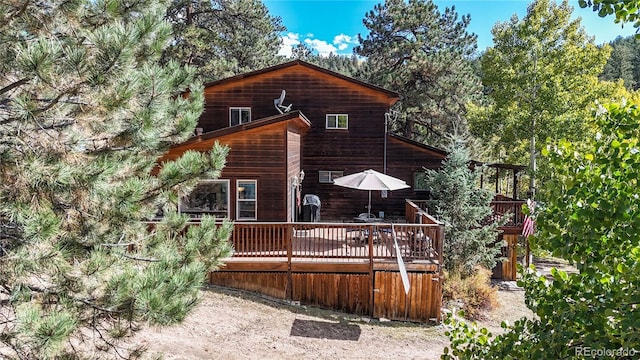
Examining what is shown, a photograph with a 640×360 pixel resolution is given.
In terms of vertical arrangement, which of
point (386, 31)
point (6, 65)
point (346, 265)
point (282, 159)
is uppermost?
point (386, 31)

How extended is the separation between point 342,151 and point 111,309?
1248cm

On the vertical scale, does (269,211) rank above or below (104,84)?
below

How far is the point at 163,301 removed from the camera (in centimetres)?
399

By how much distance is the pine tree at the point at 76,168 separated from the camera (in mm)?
3762

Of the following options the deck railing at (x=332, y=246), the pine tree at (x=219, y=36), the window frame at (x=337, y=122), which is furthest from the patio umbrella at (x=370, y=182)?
the pine tree at (x=219, y=36)

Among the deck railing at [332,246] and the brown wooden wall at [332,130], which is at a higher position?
the brown wooden wall at [332,130]

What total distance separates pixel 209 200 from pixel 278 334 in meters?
4.51

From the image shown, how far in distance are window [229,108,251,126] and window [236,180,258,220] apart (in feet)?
16.7

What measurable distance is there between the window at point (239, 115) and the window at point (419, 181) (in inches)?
278

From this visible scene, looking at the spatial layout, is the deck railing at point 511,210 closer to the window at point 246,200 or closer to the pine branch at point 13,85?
the window at point 246,200

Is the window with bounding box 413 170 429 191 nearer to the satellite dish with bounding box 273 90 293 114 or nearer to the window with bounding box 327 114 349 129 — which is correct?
the window with bounding box 327 114 349 129

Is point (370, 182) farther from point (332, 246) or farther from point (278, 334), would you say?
point (278, 334)

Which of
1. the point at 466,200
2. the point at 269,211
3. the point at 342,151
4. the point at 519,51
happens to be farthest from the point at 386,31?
the point at 269,211

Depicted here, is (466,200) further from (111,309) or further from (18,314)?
(18,314)
